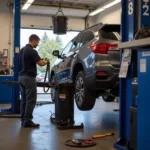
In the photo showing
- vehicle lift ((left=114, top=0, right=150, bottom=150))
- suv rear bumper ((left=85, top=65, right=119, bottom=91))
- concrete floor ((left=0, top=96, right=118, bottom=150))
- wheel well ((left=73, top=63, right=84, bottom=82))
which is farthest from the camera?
wheel well ((left=73, top=63, right=84, bottom=82))

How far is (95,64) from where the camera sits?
16.0 feet

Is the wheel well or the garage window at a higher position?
the garage window

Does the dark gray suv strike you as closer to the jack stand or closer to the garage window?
the garage window

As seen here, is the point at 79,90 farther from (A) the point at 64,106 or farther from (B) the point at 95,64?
(B) the point at 95,64

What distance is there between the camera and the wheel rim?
17.8 feet

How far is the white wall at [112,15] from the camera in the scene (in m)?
12.0

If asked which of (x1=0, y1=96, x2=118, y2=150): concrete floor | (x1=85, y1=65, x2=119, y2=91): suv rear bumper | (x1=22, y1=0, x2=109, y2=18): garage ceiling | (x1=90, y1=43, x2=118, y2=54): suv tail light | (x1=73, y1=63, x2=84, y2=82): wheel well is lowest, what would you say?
(x1=0, y1=96, x2=118, y2=150): concrete floor

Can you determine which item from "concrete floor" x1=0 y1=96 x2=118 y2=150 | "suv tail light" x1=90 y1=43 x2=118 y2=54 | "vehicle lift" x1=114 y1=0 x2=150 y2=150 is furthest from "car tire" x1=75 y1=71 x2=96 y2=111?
"vehicle lift" x1=114 y1=0 x2=150 y2=150

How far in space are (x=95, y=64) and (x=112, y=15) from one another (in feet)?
27.0

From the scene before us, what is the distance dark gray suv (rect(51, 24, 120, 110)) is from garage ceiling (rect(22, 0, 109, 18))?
687cm

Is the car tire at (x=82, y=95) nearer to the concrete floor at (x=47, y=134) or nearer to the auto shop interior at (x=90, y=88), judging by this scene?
the auto shop interior at (x=90, y=88)

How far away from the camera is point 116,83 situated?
4.83 meters

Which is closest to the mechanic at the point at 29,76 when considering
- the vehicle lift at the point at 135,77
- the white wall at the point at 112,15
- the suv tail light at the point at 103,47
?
the suv tail light at the point at 103,47

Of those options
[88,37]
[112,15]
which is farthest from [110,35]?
[112,15]
